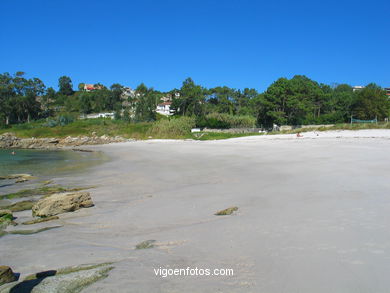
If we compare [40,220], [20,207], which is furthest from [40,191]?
[40,220]

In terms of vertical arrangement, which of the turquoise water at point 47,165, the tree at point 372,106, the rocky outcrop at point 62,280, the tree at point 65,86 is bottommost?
the turquoise water at point 47,165

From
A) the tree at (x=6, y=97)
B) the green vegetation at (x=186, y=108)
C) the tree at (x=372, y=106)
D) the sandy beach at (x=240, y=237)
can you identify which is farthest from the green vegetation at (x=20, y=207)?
the tree at (x=6, y=97)

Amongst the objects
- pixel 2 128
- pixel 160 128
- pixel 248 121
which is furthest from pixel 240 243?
pixel 2 128

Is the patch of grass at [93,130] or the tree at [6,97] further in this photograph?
the tree at [6,97]

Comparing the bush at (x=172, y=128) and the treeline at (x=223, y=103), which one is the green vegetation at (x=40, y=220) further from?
the treeline at (x=223, y=103)

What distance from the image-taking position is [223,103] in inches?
2744

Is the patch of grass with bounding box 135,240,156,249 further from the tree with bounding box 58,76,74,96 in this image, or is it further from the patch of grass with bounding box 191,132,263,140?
the tree with bounding box 58,76,74,96

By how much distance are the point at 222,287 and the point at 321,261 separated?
1174 mm

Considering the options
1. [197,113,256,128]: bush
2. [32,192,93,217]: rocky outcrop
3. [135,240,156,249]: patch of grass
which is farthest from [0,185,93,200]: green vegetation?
[197,113,256,128]: bush

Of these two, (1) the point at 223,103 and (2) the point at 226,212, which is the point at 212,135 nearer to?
(1) the point at 223,103

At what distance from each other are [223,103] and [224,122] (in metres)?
20.7

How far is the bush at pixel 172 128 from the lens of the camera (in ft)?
144

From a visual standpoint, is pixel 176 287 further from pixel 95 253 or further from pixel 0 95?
pixel 0 95

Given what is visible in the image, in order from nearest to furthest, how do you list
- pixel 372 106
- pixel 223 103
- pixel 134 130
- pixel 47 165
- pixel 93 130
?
pixel 47 165, pixel 372 106, pixel 134 130, pixel 93 130, pixel 223 103
